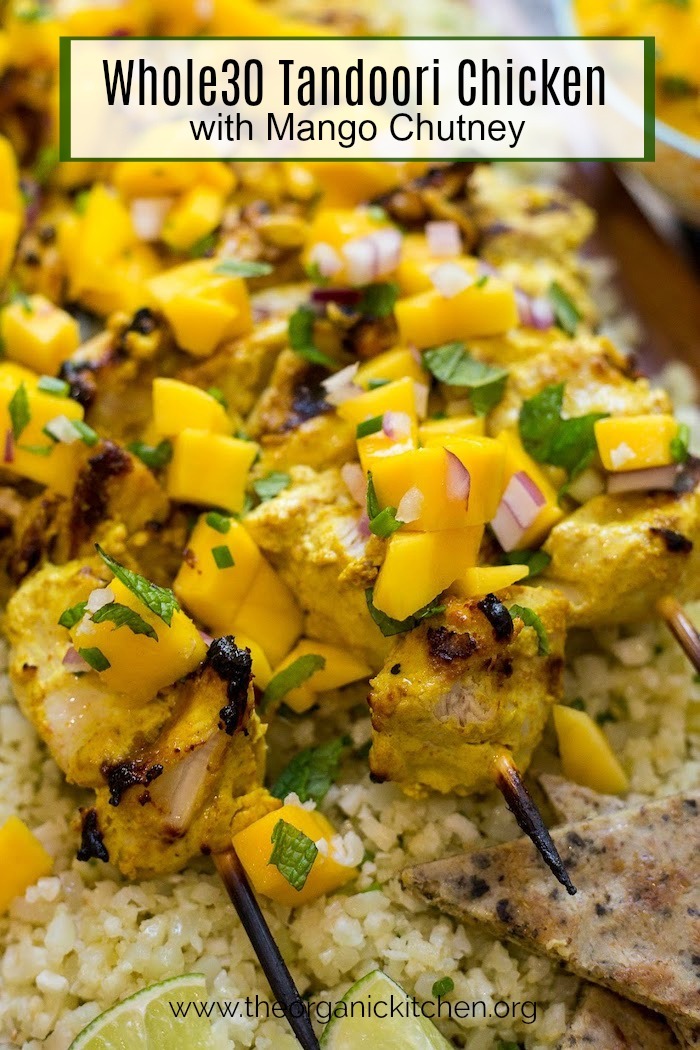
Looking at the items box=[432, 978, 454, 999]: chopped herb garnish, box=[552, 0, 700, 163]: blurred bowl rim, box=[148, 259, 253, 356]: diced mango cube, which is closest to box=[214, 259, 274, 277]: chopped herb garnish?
box=[148, 259, 253, 356]: diced mango cube

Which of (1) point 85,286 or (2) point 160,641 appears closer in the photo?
(2) point 160,641

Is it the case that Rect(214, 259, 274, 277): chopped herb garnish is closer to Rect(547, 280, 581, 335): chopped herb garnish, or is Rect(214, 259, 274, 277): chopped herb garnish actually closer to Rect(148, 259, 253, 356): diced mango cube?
Rect(148, 259, 253, 356): diced mango cube

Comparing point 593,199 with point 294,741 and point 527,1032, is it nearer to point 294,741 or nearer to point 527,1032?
point 294,741

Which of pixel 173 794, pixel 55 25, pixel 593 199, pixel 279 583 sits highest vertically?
pixel 55 25

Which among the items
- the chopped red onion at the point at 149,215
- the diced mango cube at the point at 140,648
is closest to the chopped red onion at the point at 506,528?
the diced mango cube at the point at 140,648

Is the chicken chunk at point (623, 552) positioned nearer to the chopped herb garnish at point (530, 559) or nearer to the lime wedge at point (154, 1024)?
the chopped herb garnish at point (530, 559)

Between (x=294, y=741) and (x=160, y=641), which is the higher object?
(x=160, y=641)

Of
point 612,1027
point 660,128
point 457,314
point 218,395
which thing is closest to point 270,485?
point 218,395

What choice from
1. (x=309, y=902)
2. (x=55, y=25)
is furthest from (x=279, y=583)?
(x=55, y=25)
